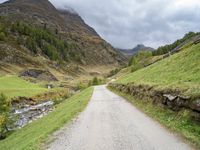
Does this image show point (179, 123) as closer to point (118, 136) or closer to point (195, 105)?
point (195, 105)

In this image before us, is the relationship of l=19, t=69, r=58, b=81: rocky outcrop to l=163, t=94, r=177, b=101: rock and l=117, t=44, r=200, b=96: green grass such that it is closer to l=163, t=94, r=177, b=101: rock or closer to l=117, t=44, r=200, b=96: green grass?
l=117, t=44, r=200, b=96: green grass

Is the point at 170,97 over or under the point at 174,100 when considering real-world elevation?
over

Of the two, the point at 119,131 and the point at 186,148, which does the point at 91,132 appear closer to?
the point at 119,131

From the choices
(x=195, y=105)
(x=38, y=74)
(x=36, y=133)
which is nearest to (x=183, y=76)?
(x=195, y=105)

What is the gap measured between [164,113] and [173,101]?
1.49 meters

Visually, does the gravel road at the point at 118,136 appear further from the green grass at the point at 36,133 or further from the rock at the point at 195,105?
the rock at the point at 195,105

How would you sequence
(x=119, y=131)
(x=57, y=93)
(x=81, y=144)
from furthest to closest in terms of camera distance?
(x=57, y=93), (x=119, y=131), (x=81, y=144)

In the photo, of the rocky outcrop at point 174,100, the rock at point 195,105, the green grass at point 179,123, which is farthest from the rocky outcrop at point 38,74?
the rock at point 195,105

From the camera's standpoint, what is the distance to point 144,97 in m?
31.8

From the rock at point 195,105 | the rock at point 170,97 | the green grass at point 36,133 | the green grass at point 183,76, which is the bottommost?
the green grass at point 36,133

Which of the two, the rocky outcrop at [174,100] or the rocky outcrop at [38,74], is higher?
the rocky outcrop at [38,74]

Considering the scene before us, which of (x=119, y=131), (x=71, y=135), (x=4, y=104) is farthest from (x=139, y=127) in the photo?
(x=4, y=104)

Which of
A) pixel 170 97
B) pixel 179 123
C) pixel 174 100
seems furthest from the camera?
pixel 170 97

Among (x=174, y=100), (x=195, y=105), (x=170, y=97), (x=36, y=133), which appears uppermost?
(x=170, y=97)
